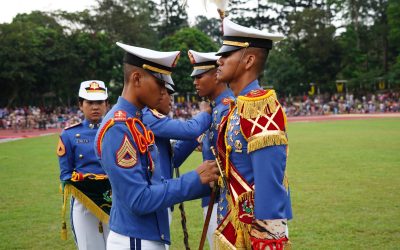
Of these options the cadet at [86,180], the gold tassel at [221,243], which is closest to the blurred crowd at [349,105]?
the cadet at [86,180]

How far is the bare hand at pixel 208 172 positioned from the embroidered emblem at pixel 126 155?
42 centimetres

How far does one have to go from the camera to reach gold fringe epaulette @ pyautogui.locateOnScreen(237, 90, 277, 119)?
10.00 feet

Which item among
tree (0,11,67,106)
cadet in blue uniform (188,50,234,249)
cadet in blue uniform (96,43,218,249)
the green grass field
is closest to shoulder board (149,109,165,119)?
cadet in blue uniform (188,50,234,249)

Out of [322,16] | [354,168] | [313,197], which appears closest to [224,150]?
[313,197]

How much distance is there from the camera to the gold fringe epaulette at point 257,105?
3.05m

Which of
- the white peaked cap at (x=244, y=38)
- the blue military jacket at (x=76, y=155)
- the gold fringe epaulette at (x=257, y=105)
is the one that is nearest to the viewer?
the gold fringe epaulette at (x=257, y=105)

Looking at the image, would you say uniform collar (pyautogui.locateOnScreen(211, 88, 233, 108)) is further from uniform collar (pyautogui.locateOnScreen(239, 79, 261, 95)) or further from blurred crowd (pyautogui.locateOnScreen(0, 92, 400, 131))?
blurred crowd (pyautogui.locateOnScreen(0, 92, 400, 131))

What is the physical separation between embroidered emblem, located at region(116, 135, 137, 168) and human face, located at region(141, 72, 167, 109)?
0.34 m

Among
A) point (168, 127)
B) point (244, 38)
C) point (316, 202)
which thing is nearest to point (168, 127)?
point (168, 127)

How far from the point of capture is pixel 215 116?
4523 mm

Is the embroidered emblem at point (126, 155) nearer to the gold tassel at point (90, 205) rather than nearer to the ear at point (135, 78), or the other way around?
the ear at point (135, 78)

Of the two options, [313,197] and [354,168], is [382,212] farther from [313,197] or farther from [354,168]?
[354,168]

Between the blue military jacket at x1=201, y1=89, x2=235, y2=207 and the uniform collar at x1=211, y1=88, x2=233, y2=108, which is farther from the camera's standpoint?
the uniform collar at x1=211, y1=88, x2=233, y2=108

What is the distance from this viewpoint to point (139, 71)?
337 cm
